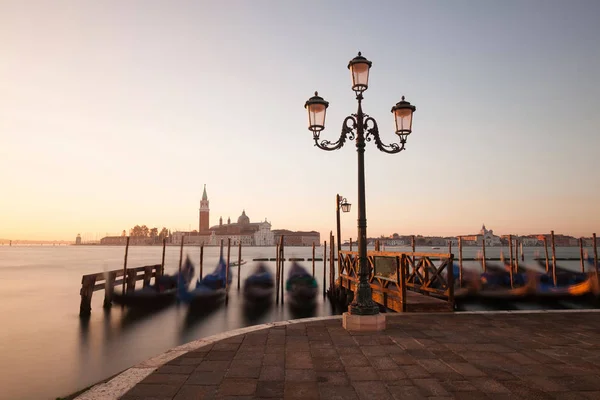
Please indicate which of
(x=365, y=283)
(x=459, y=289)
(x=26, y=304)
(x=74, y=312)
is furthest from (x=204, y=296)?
(x=365, y=283)

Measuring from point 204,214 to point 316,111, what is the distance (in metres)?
163

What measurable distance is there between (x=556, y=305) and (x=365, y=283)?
48.3ft

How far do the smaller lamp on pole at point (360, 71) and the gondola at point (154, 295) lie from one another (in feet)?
50.4

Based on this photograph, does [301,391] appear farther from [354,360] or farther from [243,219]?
[243,219]

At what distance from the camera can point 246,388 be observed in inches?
145

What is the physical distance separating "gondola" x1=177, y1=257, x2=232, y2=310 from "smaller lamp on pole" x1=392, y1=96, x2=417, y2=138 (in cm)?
1374

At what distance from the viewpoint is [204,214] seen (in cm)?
16325

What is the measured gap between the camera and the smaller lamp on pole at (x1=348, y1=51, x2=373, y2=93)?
6.48m

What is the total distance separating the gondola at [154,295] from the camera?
1814 centimetres

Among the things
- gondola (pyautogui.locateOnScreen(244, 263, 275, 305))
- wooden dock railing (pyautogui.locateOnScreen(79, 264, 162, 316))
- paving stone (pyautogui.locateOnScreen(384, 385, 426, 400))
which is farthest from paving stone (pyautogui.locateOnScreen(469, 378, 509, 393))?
gondola (pyautogui.locateOnScreen(244, 263, 275, 305))

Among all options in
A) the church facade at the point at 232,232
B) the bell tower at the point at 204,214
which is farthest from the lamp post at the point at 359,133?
the bell tower at the point at 204,214

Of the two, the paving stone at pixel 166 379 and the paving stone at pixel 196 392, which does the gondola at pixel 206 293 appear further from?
the paving stone at pixel 196 392

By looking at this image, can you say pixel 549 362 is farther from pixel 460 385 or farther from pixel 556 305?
pixel 556 305

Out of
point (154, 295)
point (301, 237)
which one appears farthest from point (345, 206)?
point (301, 237)
